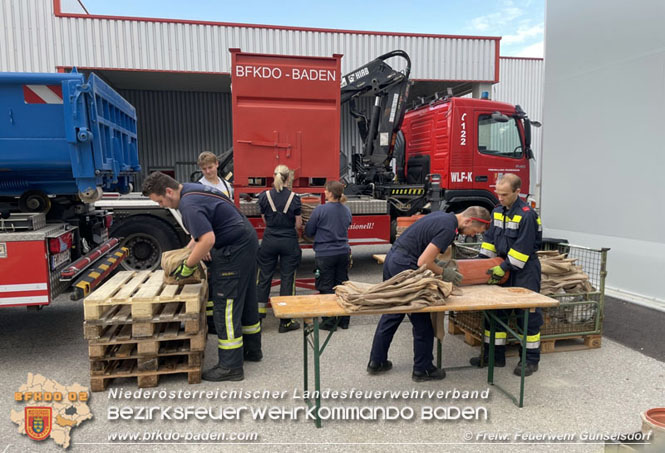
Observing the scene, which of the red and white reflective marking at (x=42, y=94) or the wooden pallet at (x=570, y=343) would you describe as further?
the wooden pallet at (x=570, y=343)

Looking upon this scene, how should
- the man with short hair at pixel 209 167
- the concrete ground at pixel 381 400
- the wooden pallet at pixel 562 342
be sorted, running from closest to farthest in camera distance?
the concrete ground at pixel 381 400 → the wooden pallet at pixel 562 342 → the man with short hair at pixel 209 167

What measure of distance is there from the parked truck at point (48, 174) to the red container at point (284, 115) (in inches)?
74.7

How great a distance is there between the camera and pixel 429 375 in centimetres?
395

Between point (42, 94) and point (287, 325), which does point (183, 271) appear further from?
point (42, 94)

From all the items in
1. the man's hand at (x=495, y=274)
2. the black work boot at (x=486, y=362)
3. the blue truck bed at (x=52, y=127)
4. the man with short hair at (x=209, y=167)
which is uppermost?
the blue truck bed at (x=52, y=127)

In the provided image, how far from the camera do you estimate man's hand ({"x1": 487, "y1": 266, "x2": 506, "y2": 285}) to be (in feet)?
13.1

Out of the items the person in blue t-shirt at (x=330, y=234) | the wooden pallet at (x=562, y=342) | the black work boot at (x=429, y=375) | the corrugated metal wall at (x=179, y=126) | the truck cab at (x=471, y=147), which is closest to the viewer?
the black work boot at (x=429, y=375)

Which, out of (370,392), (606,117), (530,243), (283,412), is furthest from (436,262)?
(606,117)

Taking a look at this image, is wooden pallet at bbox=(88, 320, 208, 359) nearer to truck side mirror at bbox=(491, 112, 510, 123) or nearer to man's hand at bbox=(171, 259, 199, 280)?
man's hand at bbox=(171, 259, 199, 280)

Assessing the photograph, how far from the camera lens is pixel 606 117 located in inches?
272

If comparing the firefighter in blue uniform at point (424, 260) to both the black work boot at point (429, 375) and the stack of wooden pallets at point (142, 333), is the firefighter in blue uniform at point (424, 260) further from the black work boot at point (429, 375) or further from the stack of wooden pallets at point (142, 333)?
the stack of wooden pallets at point (142, 333)

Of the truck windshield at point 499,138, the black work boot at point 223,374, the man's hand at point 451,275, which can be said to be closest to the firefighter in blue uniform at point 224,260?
the black work boot at point 223,374

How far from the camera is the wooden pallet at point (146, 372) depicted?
3.73m

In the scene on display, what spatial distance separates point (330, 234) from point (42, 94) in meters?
3.12
